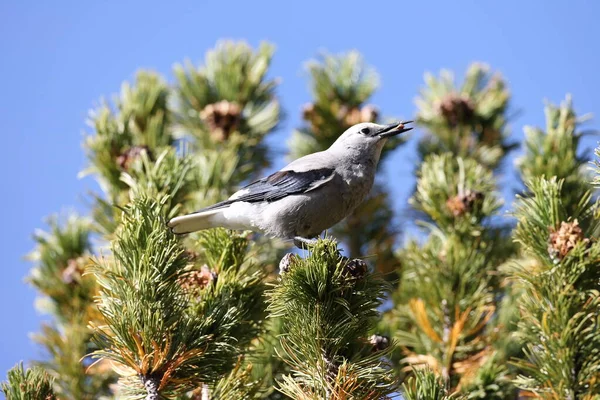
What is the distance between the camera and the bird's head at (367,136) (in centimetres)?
411

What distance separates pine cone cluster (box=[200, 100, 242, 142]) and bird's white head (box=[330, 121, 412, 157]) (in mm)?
685

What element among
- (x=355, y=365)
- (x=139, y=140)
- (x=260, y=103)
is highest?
(x=260, y=103)

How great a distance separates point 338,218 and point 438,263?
1.95ft

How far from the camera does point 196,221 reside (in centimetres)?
341

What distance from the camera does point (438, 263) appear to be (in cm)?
345

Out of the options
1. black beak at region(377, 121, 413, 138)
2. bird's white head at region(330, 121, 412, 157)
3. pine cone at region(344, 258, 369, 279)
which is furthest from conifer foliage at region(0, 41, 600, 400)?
bird's white head at region(330, 121, 412, 157)

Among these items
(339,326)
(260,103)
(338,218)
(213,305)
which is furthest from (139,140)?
(339,326)

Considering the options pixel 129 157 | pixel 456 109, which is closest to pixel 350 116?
pixel 456 109

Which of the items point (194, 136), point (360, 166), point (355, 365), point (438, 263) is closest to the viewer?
point (355, 365)

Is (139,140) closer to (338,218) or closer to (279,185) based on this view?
(279,185)

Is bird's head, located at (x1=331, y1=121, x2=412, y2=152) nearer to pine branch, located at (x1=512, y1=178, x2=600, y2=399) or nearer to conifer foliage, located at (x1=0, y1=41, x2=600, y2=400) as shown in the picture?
conifer foliage, located at (x1=0, y1=41, x2=600, y2=400)

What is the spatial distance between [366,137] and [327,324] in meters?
1.83

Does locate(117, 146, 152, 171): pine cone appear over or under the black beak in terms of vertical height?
under

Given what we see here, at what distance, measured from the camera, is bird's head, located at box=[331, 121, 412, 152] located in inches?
162
